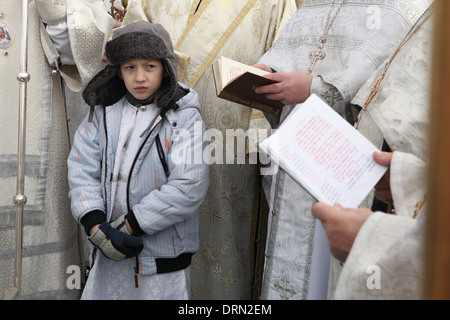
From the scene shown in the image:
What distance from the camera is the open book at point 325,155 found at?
1417mm

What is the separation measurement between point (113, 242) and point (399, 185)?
1217mm

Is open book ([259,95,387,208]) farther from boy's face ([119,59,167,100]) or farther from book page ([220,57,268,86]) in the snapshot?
boy's face ([119,59,167,100])

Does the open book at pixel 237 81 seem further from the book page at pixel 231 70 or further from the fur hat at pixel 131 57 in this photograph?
the fur hat at pixel 131 57

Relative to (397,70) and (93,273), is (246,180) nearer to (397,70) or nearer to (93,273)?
(93,273)

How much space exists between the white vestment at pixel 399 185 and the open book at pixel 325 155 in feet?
0.31

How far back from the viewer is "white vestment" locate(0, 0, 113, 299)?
2.80 meters

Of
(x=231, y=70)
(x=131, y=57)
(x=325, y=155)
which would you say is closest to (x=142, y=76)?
(x=131, y=57)

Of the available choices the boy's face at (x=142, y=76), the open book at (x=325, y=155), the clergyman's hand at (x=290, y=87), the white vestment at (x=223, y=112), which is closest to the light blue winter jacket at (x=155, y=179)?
the boy's face at (x=142, y=76)

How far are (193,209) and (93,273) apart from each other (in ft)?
1.70

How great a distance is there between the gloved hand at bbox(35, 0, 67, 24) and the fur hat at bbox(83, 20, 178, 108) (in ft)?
1.47

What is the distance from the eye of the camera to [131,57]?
2381 millimetres

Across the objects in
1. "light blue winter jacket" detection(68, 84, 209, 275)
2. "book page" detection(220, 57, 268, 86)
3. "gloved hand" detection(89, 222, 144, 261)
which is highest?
"book page" detection(220, 57, 268, 86)

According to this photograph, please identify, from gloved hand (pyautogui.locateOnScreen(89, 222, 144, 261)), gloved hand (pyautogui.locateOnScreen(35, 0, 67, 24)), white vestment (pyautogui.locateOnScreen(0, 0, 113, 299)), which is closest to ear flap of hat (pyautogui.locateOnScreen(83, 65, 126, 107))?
white vestment (pyautogui.locateOnScreen(0, 0, 113, 299))

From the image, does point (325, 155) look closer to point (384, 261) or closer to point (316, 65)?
point (384, 261)
